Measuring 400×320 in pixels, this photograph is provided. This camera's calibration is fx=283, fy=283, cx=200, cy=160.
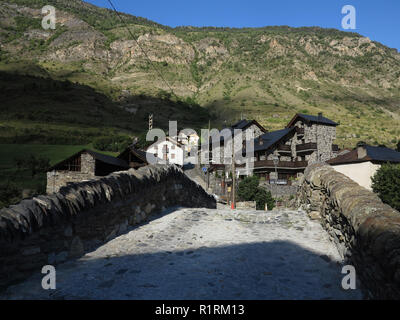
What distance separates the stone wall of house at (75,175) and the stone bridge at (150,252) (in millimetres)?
26609

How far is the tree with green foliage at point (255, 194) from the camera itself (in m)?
39.8

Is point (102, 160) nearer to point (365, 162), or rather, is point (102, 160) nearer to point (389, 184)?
point (389, 184)

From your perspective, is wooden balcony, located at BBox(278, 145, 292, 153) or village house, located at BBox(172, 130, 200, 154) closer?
wooden balcony, located at BBox(278, 145, 292, 153)

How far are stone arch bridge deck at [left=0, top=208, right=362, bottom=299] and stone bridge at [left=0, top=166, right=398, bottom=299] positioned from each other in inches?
0.7

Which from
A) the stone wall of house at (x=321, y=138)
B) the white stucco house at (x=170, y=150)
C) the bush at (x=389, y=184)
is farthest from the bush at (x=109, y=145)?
the bush at (x=389, y=184)

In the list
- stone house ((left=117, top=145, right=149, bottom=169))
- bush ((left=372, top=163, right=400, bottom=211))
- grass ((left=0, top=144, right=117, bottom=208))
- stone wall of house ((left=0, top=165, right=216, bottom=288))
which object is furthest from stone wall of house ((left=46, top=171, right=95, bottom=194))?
bush ((left=372, top=163, right=400, bottom=211))

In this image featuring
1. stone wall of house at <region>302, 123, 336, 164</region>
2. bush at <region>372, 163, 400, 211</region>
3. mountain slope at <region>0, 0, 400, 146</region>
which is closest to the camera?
bush at <region>372, 163, 400, 211</region>

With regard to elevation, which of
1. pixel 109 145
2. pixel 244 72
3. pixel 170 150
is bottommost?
pixel 170 150

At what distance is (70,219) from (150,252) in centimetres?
167

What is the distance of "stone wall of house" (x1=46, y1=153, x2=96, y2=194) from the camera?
32469 mm

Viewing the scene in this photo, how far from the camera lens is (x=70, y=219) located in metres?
5.13

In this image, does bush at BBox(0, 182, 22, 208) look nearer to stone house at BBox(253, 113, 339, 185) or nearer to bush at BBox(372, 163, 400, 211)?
bush at BBox(372, 163, 400, 211)

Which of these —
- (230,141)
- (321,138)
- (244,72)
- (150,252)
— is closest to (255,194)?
(321,138)

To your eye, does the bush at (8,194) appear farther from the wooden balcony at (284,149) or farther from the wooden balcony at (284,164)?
the wooden balcony at (284,149)
